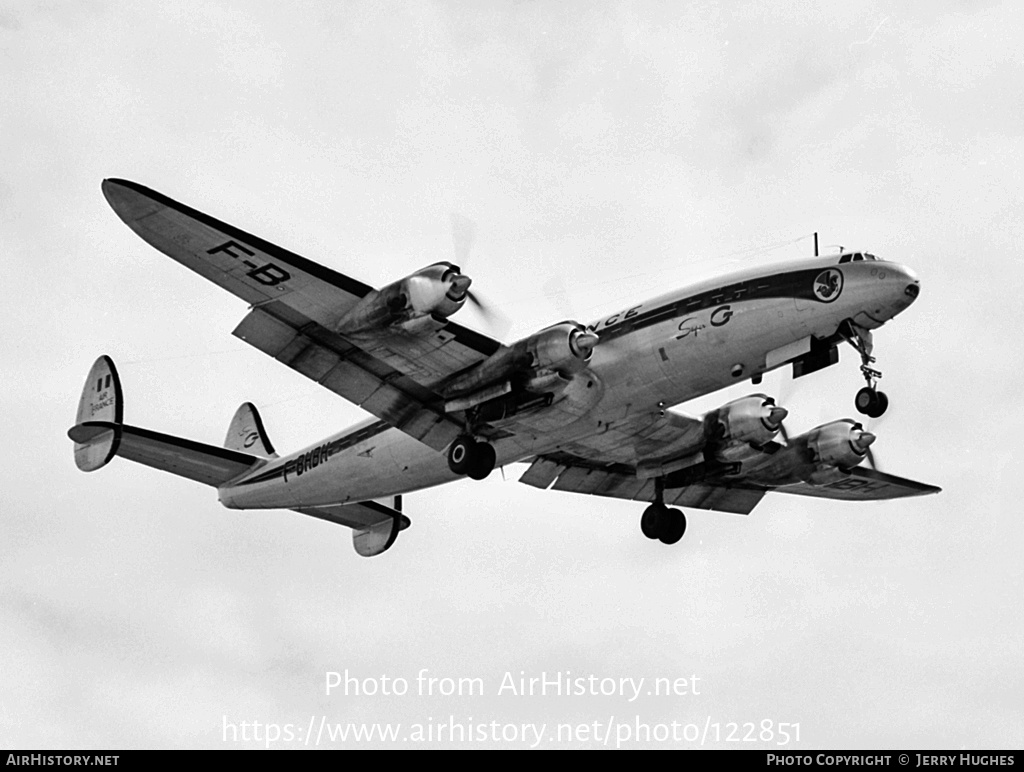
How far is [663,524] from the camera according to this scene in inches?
1271

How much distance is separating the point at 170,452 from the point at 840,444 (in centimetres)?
1508

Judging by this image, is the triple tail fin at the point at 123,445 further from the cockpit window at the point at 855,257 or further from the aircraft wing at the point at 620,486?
the cockpit window at the point at 855,257

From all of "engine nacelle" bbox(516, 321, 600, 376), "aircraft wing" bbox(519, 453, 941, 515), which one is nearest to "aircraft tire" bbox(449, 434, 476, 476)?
"engine nacelle" bbox(516, 321, 600, 376)

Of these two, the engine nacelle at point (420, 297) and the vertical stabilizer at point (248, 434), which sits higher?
the vertical stabilizer at point (248, 434)

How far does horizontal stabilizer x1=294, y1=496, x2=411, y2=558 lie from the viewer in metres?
34.7

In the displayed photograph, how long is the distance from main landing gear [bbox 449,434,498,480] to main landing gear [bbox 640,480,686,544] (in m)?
5.78

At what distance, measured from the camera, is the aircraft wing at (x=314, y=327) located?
2483 cm

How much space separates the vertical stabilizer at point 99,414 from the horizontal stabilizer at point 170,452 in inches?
0.8

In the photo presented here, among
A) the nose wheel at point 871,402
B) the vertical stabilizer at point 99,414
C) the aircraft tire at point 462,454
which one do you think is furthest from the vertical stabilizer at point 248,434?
the nose wheel at point 871,402

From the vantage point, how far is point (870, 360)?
85.9ft
